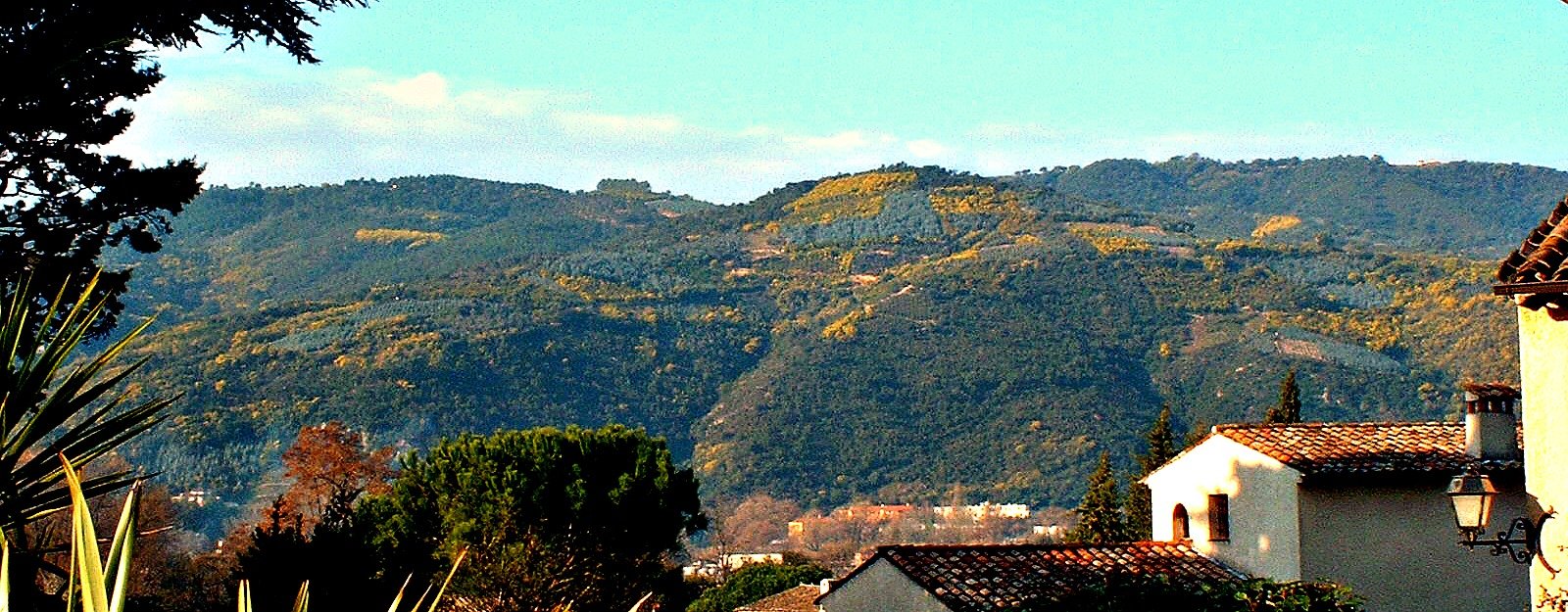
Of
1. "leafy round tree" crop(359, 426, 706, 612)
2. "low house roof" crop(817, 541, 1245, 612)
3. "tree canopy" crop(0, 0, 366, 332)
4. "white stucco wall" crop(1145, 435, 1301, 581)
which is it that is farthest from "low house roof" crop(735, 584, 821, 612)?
"tree canopy" crop(0, 0, 366, 332)

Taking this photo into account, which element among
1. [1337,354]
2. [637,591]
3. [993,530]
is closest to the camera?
[637,591]

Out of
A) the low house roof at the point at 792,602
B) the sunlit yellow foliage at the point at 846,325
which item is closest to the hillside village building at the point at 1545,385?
the low house roof at the point at 792,602

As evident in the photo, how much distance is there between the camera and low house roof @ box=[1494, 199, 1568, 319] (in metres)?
10.6

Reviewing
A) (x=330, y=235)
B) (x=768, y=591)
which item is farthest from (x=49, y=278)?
(x=330, y=235)

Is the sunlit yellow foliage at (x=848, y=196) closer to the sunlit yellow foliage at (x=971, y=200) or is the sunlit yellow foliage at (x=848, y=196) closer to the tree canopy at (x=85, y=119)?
the sunlit yellow foliage at (x=971, y=200)

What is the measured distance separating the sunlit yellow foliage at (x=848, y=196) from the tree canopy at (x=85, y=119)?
504ft

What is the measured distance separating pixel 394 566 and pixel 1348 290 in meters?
130

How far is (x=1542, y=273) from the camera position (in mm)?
10766

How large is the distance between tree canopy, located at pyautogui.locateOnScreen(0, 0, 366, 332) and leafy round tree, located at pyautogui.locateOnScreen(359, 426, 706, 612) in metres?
20.2

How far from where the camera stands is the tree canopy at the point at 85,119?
10.0 metres

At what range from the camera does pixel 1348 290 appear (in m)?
139

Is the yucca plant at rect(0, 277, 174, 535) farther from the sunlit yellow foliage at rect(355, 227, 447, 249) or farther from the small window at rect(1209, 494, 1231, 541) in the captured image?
the sunlit yellow foliage at rect(355, 227, 447, 249)

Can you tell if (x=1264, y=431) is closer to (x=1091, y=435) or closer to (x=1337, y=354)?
(x=1091, y=435)

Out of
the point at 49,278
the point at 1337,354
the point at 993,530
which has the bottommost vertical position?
the point at 993,530
